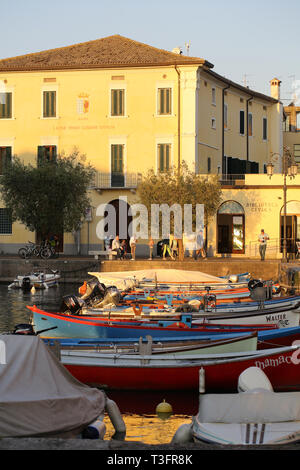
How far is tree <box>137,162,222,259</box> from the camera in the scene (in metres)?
42.0

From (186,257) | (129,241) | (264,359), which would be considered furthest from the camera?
(129,241)

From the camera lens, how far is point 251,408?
9352 mm

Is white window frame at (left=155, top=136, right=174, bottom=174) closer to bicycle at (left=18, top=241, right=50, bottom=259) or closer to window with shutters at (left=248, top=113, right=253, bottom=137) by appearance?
bicycle at (left=18, top=241, right=50, bottom=259)

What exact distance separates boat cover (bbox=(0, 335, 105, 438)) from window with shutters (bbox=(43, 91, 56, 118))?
129ft

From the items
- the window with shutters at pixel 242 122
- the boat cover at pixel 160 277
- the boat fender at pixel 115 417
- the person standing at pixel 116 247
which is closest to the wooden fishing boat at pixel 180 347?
the boat fender at pixel 115 417

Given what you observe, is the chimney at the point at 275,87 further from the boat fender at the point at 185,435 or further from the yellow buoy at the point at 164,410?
the boat fender at the point at 185,435

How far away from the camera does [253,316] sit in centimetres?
2136

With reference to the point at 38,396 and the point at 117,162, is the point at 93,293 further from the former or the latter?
the point at 117,162

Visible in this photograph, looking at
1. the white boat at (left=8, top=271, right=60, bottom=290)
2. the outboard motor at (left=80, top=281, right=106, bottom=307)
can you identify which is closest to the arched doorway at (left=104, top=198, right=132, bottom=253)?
the white boat at (left=8, top=271, right=60, bottom=290)

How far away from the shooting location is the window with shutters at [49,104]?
48.4 metres

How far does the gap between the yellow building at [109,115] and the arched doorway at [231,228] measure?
13.0 inches

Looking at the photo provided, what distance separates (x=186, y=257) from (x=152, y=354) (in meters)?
28.0
